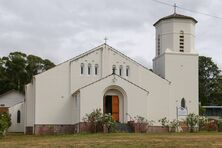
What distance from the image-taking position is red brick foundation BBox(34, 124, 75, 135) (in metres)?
48.1

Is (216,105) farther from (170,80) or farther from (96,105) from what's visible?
(96,105)

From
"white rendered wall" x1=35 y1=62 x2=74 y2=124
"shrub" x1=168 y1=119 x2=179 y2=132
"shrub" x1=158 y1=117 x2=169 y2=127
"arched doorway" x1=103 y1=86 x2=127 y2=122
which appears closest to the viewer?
"arched doorway" x1=103 y1=86 x2=127 y2=122

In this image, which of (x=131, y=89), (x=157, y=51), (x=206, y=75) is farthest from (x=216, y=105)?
(x=131, y=89)

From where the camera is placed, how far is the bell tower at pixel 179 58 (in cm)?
5147

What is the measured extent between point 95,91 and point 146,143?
18.3 m

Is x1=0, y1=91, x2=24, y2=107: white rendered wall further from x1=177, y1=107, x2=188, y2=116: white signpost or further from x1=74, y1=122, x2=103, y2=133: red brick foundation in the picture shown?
x1=74, y1=122, x2=103, y2=133: red brick foundation

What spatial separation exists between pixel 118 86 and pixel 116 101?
63.1 inches

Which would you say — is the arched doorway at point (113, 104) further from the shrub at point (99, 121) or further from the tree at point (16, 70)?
the tree at point (16, 70)

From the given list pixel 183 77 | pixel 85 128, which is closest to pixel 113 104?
pixel 85 128

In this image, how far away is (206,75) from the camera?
9412 centimetres

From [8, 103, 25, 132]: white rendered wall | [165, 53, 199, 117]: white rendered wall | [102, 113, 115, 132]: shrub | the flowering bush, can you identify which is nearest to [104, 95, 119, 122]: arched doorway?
[102, 113, 115, 132]: shrub

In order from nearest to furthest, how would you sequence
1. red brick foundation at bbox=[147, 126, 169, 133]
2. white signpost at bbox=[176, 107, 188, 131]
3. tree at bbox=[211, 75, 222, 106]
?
red brick foundation at bbox=[147, 126, 169, 133] → white signpost at bbox=[176, 107, 188, 131] → tree at bbox=[211, 75, 222, 106]

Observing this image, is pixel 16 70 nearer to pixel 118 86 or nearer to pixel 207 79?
pixel 207 79

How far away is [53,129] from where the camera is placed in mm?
48531
